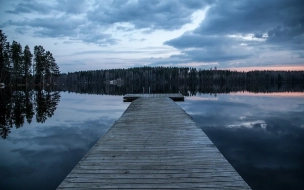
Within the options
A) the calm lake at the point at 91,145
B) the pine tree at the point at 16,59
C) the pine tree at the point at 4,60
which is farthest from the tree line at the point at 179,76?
the calm lake at the point at 91,145

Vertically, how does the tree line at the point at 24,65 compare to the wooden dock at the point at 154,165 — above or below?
above

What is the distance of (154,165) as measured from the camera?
465cm

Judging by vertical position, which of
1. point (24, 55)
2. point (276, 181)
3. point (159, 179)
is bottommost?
point (276, 181)

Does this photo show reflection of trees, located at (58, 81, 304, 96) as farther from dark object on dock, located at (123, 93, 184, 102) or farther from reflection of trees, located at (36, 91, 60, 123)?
reflection of trees, located at (36, 91, 60, 123)

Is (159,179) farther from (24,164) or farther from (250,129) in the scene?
(250,129)

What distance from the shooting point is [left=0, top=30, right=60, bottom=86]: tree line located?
176ft

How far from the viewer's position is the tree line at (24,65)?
53.6 m

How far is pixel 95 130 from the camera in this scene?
12.2m

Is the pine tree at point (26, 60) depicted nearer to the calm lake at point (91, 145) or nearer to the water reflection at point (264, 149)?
the calm lake at point (91, 145)

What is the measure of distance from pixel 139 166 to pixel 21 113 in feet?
50.7

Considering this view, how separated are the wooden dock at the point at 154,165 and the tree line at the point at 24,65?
55675 mm

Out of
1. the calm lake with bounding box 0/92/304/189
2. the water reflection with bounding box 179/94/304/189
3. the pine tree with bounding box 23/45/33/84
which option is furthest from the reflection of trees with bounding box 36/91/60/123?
the pine tree with bounding box 23/45/33/84

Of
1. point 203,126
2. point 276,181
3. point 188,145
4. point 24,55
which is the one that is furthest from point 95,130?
point 24,55

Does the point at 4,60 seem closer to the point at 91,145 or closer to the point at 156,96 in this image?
the point at 156,96
